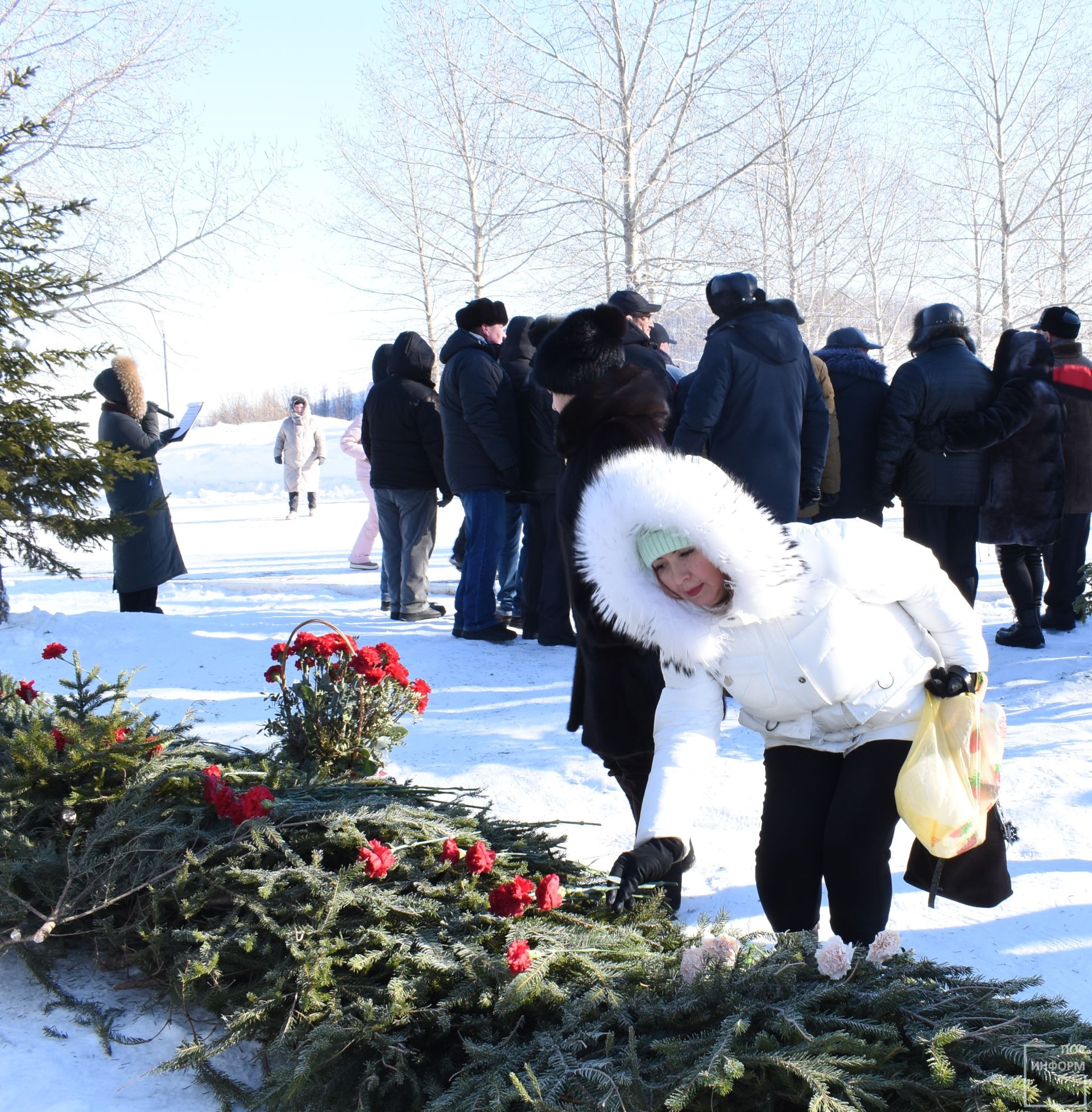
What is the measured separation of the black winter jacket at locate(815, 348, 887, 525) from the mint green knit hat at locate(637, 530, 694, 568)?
3.93 metres

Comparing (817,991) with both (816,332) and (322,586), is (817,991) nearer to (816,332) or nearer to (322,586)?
(322,586)

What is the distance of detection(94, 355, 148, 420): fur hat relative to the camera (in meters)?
7.17

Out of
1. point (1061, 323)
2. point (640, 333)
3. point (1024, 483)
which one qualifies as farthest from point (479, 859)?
→ point (1061, 323)

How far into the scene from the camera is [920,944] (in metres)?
3.04

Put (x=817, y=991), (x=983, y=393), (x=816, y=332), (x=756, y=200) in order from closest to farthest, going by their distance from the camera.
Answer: (x=817, y=991) → (x=983, y=393) → (x=756, y=200) → (x=816, y=332)

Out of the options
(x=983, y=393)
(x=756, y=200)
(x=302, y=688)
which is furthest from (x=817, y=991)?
(x=756, y=200)

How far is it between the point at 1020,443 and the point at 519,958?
17.2 ft

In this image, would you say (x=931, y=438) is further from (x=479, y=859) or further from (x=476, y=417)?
(x=479, y=859)

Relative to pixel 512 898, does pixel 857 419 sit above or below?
above

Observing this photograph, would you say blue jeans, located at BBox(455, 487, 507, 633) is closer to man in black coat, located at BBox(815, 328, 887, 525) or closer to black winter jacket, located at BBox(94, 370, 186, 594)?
man in black coat, located at BBox(815, 328, 887, 525)

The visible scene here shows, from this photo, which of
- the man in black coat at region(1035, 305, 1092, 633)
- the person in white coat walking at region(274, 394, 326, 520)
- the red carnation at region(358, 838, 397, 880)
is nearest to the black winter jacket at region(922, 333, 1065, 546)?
the man in black coat at region(1035, 305, 1092, 633)

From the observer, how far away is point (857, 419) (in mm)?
6172

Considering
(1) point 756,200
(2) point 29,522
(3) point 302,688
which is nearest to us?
(3) point 302,688

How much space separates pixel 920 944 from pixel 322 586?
23.4 feet
